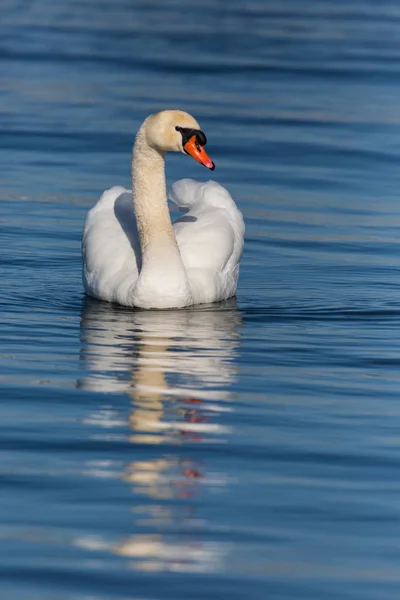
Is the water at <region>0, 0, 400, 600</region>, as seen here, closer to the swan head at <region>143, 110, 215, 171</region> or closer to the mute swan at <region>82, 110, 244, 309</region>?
the mute swan at <region>82, 110, 244, 309</region>

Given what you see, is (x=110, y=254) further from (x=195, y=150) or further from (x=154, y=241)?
(x=195, y=150)

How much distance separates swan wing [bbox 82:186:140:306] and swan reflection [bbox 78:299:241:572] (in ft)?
0.45

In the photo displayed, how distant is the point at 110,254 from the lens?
11.7m

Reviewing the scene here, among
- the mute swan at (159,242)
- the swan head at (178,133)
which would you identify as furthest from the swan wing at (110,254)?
the swan head at (178,133)

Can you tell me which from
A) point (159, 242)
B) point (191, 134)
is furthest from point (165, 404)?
point (191, 134)

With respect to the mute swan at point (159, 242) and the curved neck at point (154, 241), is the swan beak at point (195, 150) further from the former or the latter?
the curved neck at point (154, 241)

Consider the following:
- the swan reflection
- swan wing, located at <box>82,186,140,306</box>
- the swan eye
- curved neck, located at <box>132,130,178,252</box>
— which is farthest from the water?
the swan eye


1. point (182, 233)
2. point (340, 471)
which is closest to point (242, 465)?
point (340, 471)

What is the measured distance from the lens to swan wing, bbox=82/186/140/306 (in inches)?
453

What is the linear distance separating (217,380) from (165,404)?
2.12 ft

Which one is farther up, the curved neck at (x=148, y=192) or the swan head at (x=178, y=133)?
the swan head at (x=178, y=133)

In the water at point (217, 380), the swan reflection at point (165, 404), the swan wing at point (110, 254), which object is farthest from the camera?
the swan wing at point (110, 254)

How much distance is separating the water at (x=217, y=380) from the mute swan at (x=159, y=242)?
191 mm

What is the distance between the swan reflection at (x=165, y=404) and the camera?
652 centimetres
